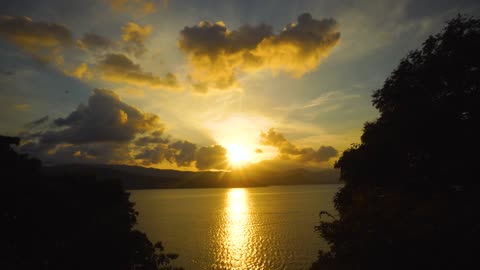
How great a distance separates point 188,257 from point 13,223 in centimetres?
4559

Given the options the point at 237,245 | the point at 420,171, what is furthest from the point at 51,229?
the point at 237,245

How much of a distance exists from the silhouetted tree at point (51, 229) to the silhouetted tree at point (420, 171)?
17138 millimetres

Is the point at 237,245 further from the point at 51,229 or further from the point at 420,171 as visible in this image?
the point at 51,229

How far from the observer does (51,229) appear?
74.3 feet

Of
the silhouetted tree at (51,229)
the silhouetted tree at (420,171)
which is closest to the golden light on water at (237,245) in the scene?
the silhouetted tree at (420,171)

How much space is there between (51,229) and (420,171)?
36413 mm

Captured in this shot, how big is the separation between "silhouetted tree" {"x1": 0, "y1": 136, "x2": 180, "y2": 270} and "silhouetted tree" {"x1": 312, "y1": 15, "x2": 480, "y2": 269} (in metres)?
17.1

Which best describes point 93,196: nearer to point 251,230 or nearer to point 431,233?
point 431,233

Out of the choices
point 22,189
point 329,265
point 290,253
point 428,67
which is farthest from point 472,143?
Answer: point 290,253

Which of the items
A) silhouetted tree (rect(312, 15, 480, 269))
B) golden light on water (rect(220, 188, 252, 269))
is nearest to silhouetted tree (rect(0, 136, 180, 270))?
silhouetted tree (rect(312, 15, 480, 269))

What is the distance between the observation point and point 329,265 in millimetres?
23781

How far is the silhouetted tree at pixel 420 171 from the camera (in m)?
16.7

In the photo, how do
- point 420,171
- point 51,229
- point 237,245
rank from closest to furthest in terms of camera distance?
point 51,229, point 420,171, point 237,245

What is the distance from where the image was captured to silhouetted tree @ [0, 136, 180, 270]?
21172 millimetres
